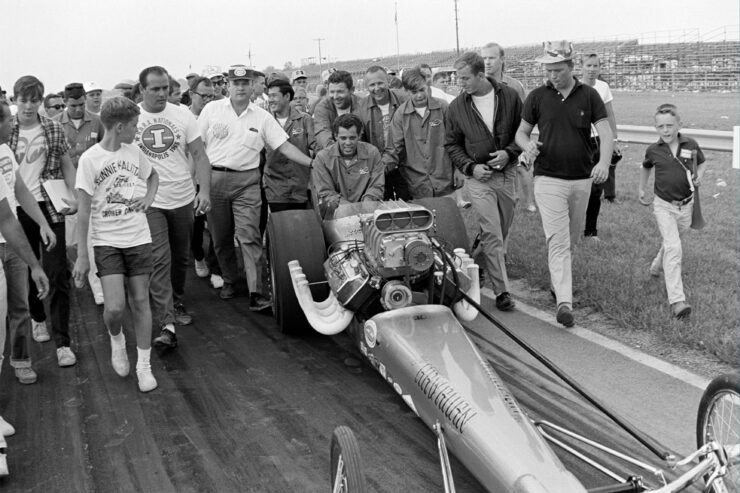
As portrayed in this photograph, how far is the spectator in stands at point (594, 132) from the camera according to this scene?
9055 millimetres

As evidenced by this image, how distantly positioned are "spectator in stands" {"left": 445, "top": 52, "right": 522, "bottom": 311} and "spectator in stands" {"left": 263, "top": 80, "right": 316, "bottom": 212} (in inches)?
71.9

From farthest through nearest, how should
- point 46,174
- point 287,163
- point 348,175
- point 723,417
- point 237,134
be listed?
point 287,163, point 237,134, point 348,175, point 46,174, point 723,417

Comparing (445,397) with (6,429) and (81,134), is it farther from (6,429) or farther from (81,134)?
(81,134)

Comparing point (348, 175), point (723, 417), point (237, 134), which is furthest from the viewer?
point (237, 134)

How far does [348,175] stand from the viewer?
698 centimetres

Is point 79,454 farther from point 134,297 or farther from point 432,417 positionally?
point 432,417

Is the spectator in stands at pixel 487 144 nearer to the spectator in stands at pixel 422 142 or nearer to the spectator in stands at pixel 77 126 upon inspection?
the spectator in stands at pixel 422 142

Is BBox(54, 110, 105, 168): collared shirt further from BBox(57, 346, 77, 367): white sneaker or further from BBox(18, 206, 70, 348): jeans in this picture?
BBox(57, 346, 77, 367): white sneaker

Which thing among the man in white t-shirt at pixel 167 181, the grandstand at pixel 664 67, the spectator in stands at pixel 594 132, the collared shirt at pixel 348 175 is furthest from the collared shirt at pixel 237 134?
the grandstand at pixel 664 67

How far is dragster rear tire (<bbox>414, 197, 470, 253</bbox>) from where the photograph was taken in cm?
685

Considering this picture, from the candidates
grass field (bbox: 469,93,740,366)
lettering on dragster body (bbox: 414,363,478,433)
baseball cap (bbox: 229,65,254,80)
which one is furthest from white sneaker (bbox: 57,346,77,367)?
grass field (bbox: 469,93,740,366)

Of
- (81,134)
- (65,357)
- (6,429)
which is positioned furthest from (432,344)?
(81,134)

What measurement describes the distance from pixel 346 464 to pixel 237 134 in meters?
4.81

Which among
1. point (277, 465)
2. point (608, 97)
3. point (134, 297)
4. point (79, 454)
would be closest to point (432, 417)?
point (277, 465)
